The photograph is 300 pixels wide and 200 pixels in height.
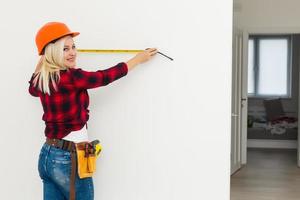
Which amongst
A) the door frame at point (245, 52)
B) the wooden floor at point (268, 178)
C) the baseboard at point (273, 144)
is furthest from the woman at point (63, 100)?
the baseboard at point (273, 144)

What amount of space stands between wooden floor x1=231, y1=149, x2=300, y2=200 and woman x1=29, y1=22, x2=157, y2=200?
2683 millimetres

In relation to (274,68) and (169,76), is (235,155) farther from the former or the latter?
(274,68)

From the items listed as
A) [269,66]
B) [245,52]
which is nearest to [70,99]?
[245,52]

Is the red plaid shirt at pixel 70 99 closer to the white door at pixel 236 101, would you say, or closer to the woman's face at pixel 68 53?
the woman's face at pixel 68 53

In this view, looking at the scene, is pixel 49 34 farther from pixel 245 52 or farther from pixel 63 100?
pixel 245 52

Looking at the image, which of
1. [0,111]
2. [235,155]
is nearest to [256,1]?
[235,155]

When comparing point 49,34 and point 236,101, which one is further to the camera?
point 236,101

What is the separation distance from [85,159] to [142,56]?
73 cm

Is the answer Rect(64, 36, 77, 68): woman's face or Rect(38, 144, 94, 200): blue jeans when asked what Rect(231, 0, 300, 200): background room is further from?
Rect(64, 36, 77, 68): woman's face

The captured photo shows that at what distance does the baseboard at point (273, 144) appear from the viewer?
25.1ft

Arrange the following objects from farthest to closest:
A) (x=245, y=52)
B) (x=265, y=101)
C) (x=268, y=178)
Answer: (x=265, y=101)
(x=245, y=52)
(x=268, y=178)

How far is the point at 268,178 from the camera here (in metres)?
5.50

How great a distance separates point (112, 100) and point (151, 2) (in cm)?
68

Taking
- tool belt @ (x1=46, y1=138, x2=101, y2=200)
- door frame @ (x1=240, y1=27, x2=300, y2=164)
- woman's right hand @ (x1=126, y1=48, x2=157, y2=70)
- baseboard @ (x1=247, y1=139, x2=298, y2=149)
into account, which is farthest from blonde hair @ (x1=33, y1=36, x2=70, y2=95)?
baseboard @ (x1=247, y1=139, x2=298, y2=149)
